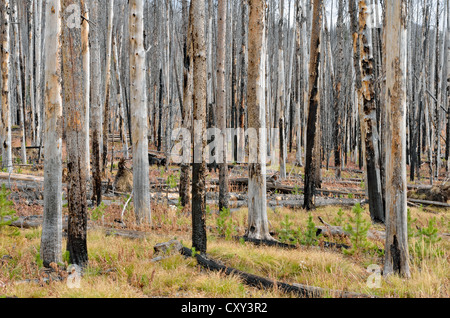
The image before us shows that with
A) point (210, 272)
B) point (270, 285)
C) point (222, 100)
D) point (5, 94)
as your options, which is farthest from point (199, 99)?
point (5, 94)

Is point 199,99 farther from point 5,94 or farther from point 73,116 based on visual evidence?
point 5,94

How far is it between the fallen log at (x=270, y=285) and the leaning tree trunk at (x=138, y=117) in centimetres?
275

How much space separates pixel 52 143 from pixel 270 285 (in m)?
3.10

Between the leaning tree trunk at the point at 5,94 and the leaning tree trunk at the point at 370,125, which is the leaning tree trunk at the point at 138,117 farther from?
the leaning tree trunk at the point at 5,94

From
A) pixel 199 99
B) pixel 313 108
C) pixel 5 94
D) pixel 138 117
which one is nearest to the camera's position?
pixel 199 99

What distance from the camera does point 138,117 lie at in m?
6.78

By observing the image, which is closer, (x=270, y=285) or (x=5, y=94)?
(x=270, y=285)

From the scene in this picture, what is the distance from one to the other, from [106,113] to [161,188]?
310 cm

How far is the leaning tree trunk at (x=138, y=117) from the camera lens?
22.2 feet

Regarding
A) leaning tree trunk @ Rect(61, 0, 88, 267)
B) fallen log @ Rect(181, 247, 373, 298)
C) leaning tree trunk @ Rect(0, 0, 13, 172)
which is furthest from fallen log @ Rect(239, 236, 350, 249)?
leaning tree trunk @ Rect(0, 0, 13, 172)

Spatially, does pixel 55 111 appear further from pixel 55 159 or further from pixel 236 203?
pixel 236 203

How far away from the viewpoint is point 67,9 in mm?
3932

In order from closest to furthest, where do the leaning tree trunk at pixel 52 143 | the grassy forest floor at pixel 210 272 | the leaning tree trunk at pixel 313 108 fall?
the grassy forest floor at pixel 210 272 < the leaning tree trunk at pixel 52 143 < the leaning tree trunk at pixel 313 108

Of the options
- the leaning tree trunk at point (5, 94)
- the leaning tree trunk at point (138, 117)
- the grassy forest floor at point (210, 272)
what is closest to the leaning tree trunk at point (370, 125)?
the grassy forest floor at point (210, 272)
